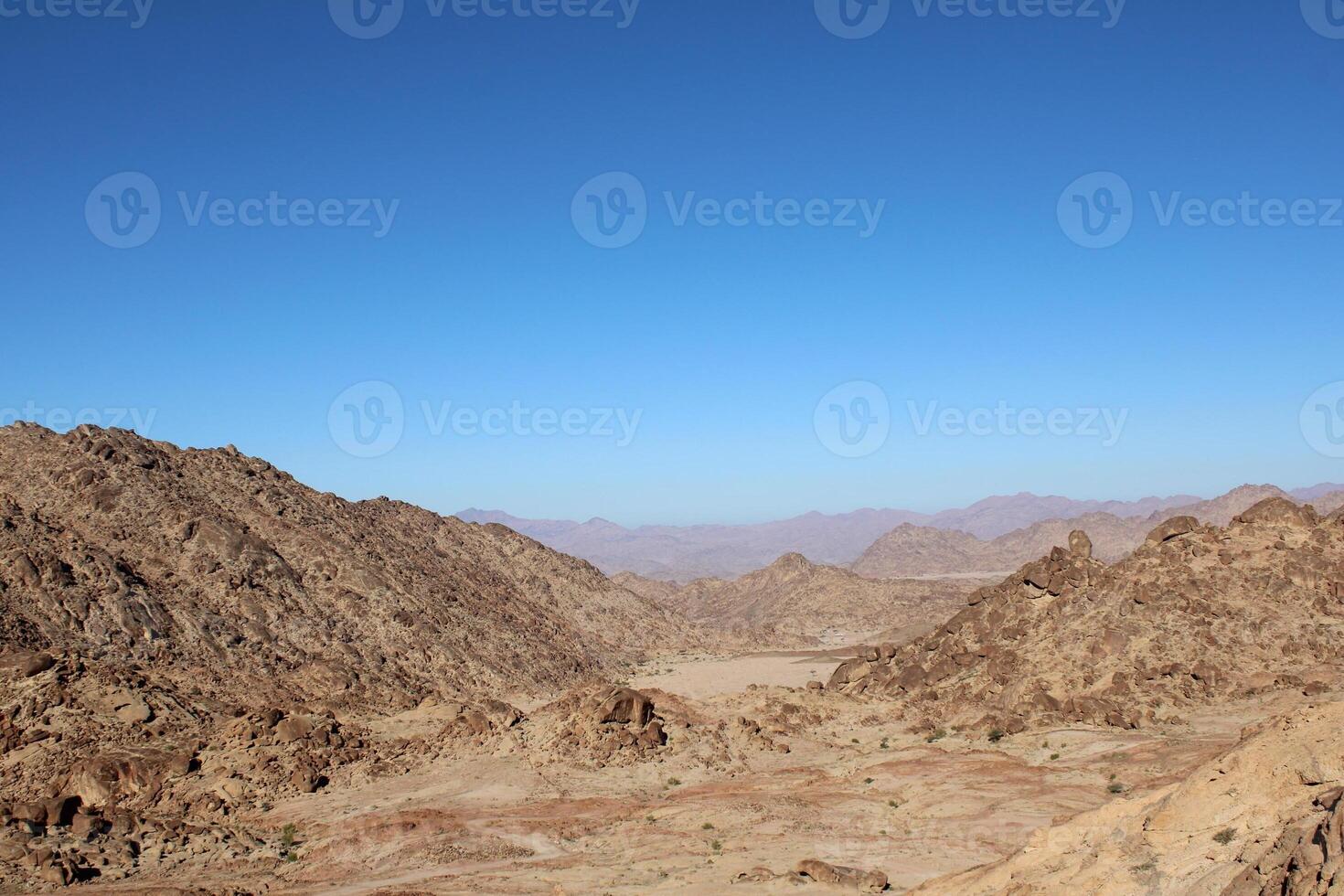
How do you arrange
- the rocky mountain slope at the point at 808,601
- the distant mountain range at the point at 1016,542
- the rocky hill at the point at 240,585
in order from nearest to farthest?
the rocky hill at the point at 240,585, the rocky mountain slope at the point at 808,601, the distant mountain range at the point at 1016,542

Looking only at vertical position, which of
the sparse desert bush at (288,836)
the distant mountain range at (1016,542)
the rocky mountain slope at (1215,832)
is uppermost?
the rocky mountain slope at (1215,832)

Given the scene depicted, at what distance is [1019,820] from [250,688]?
2371 centimetres

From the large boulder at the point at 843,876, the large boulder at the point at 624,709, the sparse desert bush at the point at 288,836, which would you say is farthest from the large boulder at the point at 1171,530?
the sparse desert bush at the point at 288,836

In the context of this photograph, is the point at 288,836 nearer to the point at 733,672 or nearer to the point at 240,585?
the point at 240,585

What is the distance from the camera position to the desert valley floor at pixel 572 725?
1498 cm

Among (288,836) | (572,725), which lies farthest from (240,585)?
(288,836)

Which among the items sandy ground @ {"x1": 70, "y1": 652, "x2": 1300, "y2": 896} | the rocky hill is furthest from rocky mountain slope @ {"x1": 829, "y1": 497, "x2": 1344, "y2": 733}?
the rocky hill

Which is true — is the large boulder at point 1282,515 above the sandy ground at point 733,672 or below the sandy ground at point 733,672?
above

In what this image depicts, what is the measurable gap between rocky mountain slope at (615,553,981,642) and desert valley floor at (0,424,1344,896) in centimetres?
2348

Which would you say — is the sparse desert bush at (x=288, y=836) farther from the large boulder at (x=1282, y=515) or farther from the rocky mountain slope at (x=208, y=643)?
the large boulder at (x=1282, y=515)

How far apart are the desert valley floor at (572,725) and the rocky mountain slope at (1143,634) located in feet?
0.37

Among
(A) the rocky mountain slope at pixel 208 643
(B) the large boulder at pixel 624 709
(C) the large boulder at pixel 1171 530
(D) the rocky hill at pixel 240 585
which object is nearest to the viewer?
(A) the rocky mountain slope at pixel 208 643

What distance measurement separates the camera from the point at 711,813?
777 inches

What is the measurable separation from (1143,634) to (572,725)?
61.0 feet
